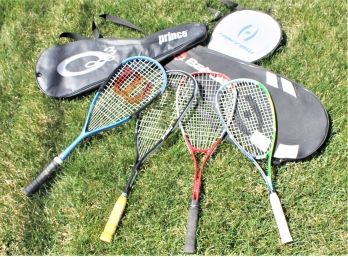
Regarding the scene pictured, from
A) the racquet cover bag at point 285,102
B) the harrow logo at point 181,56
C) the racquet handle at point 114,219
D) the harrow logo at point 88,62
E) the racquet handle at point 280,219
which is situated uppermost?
the harrow logo at point 88,62

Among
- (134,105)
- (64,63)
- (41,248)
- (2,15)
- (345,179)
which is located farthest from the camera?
(2,15)

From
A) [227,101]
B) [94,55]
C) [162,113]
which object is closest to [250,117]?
[227,101]

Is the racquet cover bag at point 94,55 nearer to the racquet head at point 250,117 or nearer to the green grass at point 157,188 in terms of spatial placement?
the green grass at point 157,188

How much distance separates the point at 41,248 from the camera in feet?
7.44

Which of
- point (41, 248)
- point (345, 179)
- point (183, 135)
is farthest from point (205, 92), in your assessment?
point (41, 248)

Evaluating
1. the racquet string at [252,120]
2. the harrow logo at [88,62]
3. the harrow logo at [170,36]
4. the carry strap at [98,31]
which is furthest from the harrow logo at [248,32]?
the harrow logo at [88,62]

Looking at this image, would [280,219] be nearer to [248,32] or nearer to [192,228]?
[192,228]

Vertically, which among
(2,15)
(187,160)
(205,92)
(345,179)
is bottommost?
(345,179)

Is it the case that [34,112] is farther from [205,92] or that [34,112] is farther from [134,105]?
[205,92]

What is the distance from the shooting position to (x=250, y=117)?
252 centimetres

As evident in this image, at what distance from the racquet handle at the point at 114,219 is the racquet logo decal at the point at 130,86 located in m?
0.54

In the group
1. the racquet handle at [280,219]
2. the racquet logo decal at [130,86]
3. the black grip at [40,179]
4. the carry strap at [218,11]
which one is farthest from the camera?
the carry strap at [218,11]

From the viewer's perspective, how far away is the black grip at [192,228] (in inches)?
87.9

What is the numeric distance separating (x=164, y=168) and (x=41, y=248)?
664 mm
